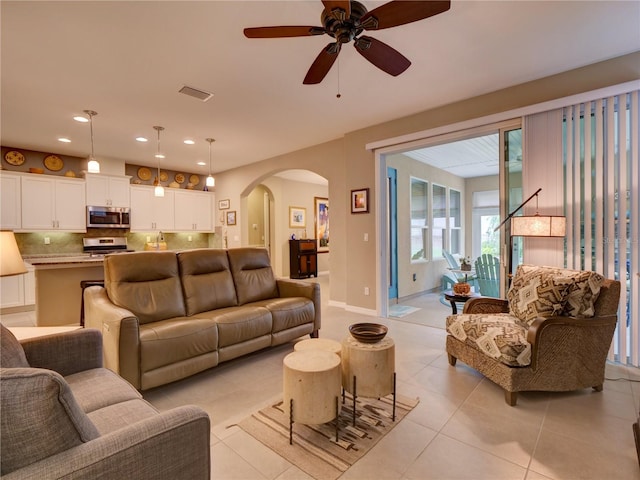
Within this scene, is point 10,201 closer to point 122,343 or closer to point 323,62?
point 122,343

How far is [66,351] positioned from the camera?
5.40 feet

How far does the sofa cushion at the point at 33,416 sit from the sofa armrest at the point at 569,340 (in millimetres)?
2459

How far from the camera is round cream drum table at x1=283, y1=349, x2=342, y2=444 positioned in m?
1.69

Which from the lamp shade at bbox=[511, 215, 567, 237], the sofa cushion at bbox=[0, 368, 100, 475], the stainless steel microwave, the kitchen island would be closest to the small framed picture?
the lamp shade at bbox=[511, 215, 567, 237]

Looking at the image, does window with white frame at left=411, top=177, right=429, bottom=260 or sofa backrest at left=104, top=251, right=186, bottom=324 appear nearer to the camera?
sofa backrest at left=104, top=251, right=186, bottom=324

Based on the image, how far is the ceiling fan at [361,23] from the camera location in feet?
5.31

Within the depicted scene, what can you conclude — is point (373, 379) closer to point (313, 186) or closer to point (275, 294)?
point (275, 294)

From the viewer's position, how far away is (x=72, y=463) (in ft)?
2.60

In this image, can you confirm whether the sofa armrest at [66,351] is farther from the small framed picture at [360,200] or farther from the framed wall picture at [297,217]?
the framed wall picture at [297,217]

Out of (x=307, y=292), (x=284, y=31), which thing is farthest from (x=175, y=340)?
(x=284, y=31)

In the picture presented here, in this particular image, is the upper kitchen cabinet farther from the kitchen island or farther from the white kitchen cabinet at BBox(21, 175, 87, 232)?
the kitchen island

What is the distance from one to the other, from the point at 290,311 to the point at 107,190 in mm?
4782

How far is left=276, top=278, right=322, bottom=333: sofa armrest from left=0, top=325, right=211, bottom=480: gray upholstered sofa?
2.19 m

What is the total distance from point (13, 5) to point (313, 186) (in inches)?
290
